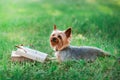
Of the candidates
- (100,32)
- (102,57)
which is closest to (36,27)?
(100,32)

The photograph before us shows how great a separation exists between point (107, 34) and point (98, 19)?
0.21 meters

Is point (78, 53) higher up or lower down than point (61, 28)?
lower down

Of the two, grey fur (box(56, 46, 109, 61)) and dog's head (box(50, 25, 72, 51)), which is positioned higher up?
dog's head (box(50, 25, 72, 51))

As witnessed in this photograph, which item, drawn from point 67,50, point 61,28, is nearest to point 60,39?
point 67,50

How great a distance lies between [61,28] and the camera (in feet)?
8.72

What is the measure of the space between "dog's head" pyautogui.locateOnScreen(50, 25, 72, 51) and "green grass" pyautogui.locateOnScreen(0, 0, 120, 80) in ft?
0.30

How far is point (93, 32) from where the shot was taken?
2.69 metres

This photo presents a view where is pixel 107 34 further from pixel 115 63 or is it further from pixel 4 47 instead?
pixel 4 47

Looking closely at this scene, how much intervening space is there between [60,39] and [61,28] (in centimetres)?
40

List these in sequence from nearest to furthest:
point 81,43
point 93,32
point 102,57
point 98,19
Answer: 1. point 102,57
2. point 81,43
3. point 93,32
4. point 98,19

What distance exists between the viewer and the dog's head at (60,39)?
89.0 inches

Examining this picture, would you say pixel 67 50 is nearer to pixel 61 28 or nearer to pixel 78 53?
pixel 78 53

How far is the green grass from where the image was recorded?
2.18m

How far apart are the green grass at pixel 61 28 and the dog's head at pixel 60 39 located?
9cm
